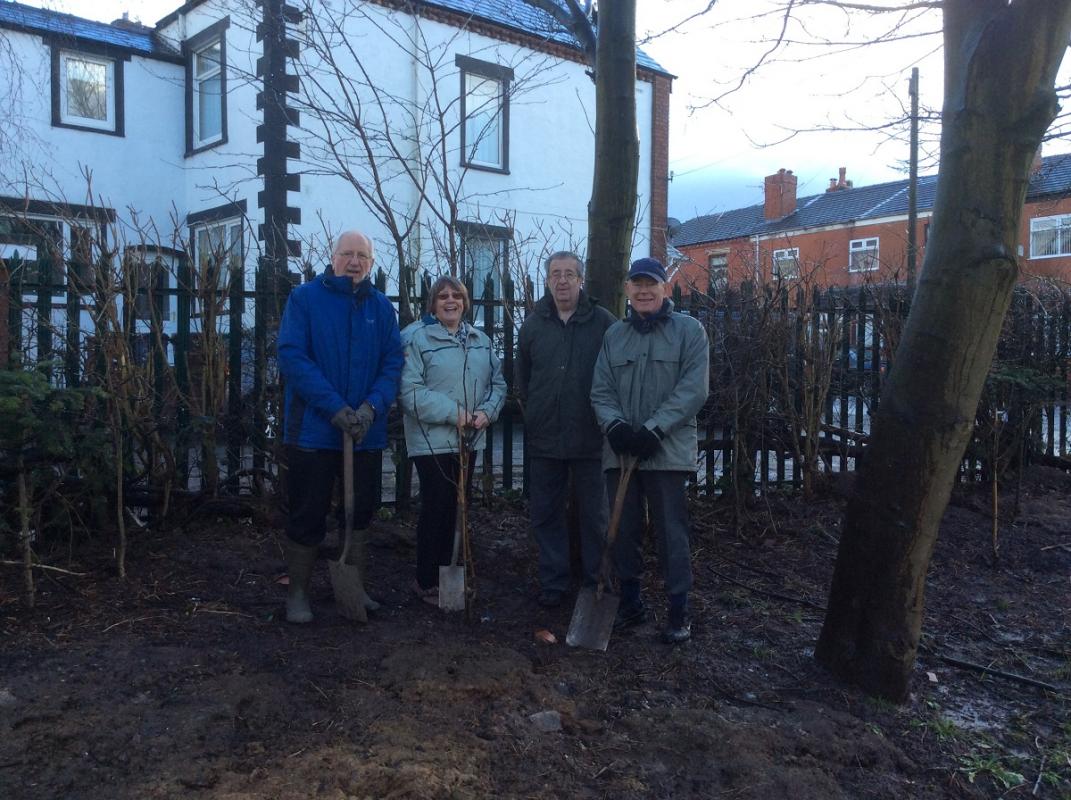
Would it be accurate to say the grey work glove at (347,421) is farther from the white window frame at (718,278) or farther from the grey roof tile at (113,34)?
the grey roof tile at (113,34)

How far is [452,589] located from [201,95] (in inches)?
542

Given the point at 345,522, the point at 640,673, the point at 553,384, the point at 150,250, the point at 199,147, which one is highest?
the point at 199,147

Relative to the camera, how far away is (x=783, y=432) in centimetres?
642

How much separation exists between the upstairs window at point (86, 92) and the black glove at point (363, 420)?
12907 mm

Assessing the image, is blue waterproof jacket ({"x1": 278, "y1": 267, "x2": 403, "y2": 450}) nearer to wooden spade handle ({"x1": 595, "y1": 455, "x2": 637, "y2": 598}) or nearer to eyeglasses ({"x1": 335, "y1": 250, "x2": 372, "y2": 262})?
eyeglasses ({"x1": 335, "y1": 250, "x2": 372, "y2": 262})

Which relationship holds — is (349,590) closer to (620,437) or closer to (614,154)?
(620,437)

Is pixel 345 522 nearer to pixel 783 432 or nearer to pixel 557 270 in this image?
pixel 557 270

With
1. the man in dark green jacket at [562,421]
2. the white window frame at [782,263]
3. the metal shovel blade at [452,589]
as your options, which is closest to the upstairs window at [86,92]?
the white window frame at [782,263]

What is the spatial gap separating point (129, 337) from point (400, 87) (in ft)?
35.2

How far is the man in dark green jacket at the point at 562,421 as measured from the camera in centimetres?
440

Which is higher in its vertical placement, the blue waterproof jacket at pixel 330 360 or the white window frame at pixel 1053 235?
the white window frame at pixel 1053 235

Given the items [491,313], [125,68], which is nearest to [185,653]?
[491,313]

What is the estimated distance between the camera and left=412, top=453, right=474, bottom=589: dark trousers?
440 cm

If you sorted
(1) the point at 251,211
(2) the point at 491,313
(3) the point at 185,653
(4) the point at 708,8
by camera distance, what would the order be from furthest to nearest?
(1) the point at 251,211, (2) the point at 491,313, (4) the point at 708,8, (3) the point at 185,653
